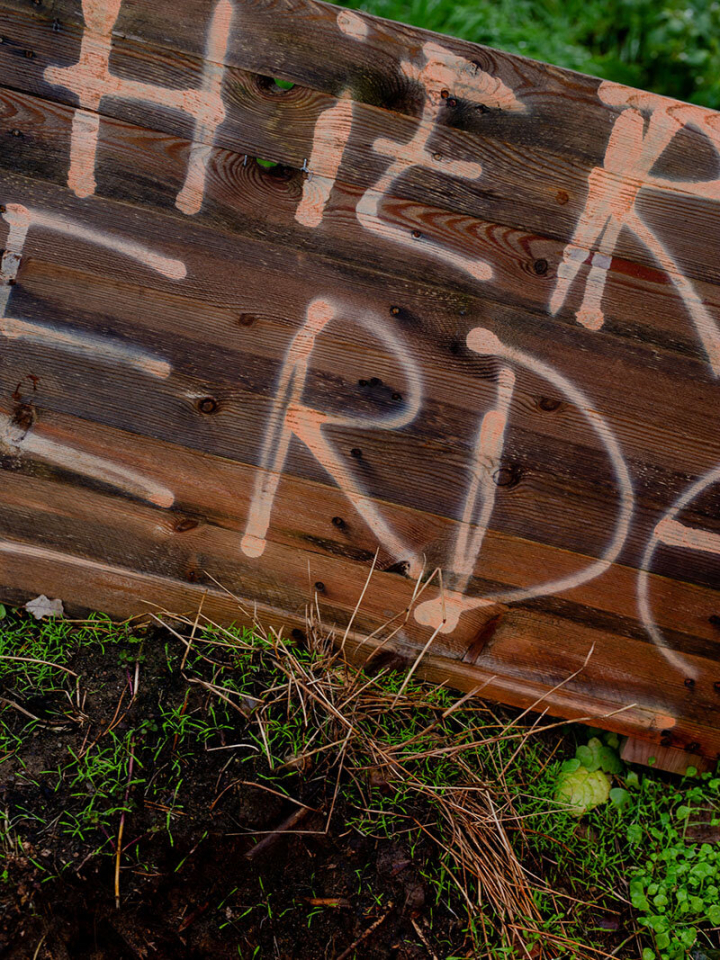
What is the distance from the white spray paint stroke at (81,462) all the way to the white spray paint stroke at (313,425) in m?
0.30

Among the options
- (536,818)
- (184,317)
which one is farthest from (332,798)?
(184,317)

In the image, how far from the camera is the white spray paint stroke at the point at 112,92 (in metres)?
1.88

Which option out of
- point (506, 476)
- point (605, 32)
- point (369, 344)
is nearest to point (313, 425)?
point (369, 344)

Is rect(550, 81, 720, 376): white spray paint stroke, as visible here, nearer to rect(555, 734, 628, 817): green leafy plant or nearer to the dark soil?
rect(555, 734, 628, 817): green leafy plant

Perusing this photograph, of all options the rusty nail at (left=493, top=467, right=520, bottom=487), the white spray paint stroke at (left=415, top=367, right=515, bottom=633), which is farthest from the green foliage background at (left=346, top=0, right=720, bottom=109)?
the rusty nail at (left=493, top=467, right=520, bottom=487)

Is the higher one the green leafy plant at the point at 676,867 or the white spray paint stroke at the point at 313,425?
the white spray paint stroke at the point at 313,425

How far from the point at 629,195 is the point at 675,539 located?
42.4 inches

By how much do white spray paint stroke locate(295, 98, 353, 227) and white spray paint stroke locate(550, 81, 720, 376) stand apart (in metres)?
0.74

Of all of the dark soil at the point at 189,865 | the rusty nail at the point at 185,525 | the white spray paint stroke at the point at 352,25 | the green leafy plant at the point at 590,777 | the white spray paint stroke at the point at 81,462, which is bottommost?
the dark soil at the point at 189,865

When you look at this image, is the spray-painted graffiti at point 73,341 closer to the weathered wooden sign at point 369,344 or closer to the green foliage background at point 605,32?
the weathered wooden sign at point 369,344

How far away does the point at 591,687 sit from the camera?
2270mm

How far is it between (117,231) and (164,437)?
62 centimetres

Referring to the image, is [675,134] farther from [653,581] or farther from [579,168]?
[653,581]

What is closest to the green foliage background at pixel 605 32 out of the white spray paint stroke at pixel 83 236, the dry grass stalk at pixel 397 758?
the white spray paint stroke at pixel 83 236
